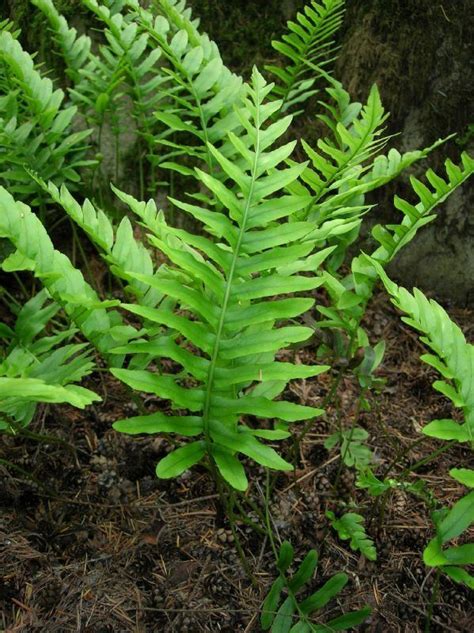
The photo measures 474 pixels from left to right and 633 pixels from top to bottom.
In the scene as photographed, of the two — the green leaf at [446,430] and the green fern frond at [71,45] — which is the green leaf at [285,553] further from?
the green fern frond at [71,45]

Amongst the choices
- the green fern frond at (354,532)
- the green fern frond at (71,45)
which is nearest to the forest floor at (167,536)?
the green fern frond at (354,532)

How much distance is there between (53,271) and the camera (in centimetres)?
153

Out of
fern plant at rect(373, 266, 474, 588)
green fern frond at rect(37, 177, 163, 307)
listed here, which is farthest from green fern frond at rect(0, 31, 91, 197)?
fern plant at rect(373, 266, 474, 588)

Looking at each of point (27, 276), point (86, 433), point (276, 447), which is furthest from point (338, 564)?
point (27, 276)

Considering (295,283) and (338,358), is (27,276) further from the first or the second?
(295,283)

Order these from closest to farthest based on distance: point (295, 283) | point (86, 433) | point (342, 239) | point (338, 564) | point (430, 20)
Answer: point (295, 283) → point (338, 564) → point (342, 239) → point (86, 433) → point (430, 20)

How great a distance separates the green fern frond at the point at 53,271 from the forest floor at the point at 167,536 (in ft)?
1.26

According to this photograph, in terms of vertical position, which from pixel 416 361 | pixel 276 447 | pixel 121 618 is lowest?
pixel 416 361

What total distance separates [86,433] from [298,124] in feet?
5.36

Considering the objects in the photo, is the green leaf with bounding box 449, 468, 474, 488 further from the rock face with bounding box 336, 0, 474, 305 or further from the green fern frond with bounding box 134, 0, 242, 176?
the rock face with bounding box 336, 0, 474, 305

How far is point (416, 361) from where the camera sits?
8.52ft

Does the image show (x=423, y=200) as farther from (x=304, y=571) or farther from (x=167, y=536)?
(x=167, y=536)

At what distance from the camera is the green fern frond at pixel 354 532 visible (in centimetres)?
182

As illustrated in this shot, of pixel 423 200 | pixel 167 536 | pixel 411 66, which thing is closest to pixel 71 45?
pixel 411 66
